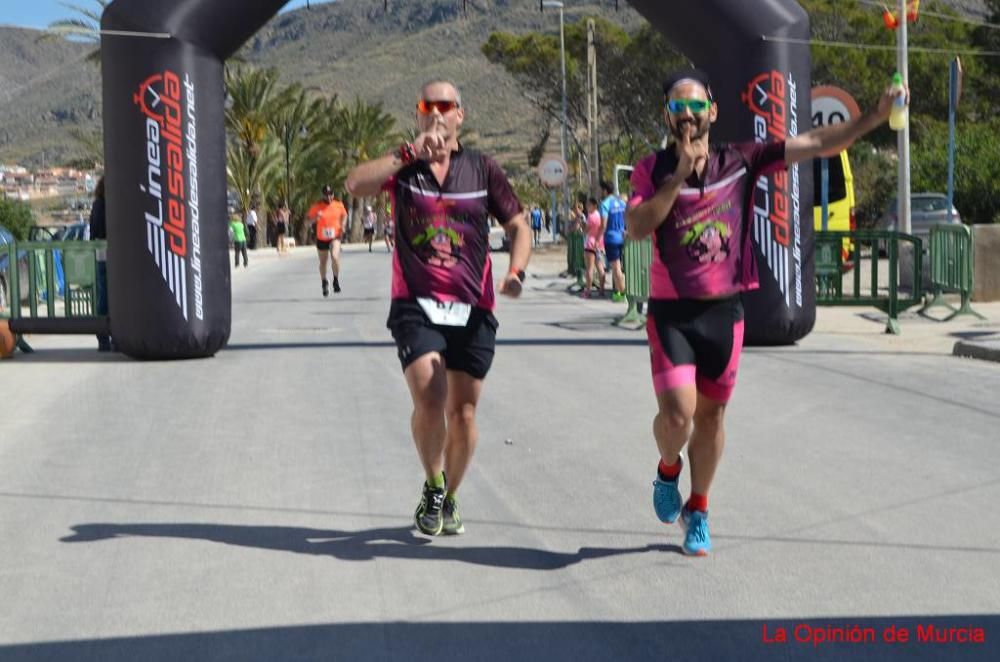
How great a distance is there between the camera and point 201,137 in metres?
13.8

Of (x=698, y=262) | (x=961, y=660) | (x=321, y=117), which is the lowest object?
(x=961, y=660)

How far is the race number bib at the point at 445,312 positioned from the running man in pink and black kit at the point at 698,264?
0.75 m

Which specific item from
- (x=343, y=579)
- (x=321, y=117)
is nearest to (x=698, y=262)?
(x=343, y=579)

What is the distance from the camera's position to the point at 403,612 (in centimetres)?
528

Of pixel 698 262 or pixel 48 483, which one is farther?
pixel 48 483

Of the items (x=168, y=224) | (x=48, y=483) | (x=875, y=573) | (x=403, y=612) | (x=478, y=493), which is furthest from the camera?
(x=168, y=224)

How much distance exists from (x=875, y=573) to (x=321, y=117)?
213ft

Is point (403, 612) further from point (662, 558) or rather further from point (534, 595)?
point (662, 558)

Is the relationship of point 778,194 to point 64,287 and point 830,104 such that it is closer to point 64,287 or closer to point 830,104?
point 830,104

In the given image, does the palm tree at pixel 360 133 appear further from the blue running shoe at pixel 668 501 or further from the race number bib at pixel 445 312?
the blue running shoe at pixel 668 501

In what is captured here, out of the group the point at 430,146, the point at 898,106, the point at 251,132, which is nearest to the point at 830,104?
the point at 898,106

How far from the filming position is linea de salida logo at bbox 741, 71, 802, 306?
1397 centimetres

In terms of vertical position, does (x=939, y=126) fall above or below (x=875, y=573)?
above

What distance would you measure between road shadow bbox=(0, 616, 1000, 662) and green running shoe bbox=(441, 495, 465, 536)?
1381 millimetres
